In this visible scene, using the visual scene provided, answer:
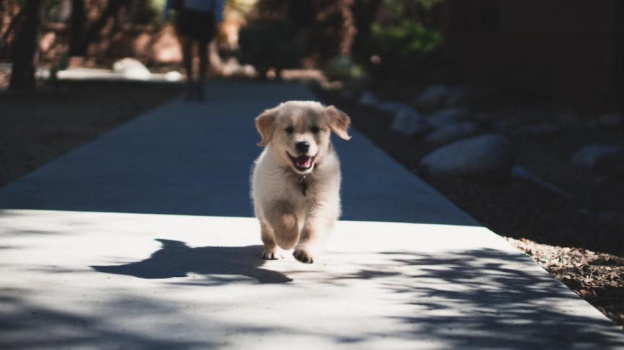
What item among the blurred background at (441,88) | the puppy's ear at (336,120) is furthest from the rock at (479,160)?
the puppy's ear at (336,120)

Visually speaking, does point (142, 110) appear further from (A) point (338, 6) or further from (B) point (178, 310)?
(A) point (338, 6)

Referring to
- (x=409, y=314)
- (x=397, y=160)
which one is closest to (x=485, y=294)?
(x=409, y=314)

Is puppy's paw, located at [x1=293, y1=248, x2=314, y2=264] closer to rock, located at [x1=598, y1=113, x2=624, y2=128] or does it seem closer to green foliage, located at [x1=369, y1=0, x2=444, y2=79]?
rock, located at [x1=598, y1=113, x2=624, y2=128]

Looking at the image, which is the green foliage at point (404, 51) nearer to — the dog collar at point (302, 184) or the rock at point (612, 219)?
the rock at point (612, 219)

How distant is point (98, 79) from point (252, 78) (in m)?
5.71

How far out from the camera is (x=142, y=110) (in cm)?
1789

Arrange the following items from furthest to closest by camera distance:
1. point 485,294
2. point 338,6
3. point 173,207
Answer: point 338,6 → point 173,207 → point 485,294

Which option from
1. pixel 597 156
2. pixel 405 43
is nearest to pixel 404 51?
pixel 405 43

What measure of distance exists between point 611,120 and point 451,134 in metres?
3.00

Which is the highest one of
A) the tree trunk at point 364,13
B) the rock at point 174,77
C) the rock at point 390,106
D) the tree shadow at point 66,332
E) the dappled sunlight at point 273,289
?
the tree trunk at point 364,13

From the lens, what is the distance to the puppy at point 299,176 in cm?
603

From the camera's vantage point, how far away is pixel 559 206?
9875mm

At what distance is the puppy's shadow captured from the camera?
5969mm

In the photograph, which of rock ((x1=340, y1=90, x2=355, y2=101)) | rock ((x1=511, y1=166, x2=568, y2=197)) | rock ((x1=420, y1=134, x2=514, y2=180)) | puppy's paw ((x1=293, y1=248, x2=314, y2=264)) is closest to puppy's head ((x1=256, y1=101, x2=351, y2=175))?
puppy's paw ((x1=293, y1=248, x2=314, y2=264))
